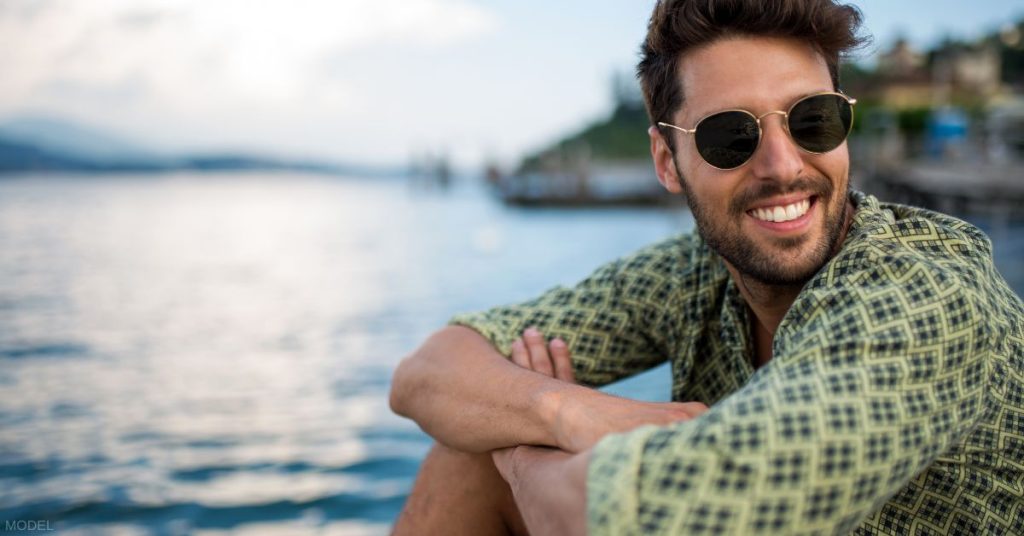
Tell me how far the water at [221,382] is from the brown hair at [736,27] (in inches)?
105

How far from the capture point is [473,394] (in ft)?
6.23

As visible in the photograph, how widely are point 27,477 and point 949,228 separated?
463cm

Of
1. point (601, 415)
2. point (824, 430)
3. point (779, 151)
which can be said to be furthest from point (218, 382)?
point (824, 430)

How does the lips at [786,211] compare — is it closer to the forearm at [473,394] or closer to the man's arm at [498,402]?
the man's arm at [498,402]

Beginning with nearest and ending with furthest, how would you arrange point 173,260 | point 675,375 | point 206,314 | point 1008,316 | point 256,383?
1. point 1008,316
2. point 675,375
3. point 256,383
4. point 206,314
5. point 173,260

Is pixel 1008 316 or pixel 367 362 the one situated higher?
pixel 1008 316

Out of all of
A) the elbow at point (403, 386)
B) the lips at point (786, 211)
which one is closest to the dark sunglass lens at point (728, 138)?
the lips at point (786, 211)

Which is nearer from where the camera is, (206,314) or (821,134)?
(821,134)

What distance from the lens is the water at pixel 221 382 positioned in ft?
13.6

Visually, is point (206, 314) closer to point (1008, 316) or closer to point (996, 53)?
point (1008, 316)

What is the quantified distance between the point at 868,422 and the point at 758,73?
822mm

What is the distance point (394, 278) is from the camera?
54.5ft

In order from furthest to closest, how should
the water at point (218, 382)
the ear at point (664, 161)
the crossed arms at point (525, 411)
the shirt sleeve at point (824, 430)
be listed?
the water at point (218, 382)
the ear at point (664, 161)
the crossed arms at point (525, 411)
the shirt sleeve at point (824, 430)

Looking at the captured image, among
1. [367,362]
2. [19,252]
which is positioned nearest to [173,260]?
[19,252]
